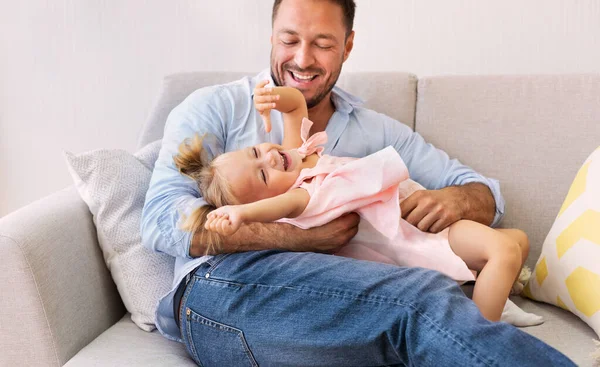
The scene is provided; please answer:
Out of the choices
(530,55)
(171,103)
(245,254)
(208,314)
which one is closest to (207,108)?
(171,103)

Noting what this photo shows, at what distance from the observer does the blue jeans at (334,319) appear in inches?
48.2

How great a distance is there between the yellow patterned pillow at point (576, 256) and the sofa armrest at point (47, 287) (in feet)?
3.72

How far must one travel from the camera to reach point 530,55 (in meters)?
2.45

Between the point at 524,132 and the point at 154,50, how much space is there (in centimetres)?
148

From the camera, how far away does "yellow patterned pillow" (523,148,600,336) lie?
166cm

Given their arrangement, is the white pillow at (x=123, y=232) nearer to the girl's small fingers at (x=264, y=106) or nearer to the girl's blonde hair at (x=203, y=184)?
the girl's blonde hair at (x=203, y=184)

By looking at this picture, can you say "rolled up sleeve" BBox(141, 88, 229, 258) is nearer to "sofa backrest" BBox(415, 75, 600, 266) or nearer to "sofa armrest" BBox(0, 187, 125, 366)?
"sofa armrest" BBox(0, 187, 125, 366)

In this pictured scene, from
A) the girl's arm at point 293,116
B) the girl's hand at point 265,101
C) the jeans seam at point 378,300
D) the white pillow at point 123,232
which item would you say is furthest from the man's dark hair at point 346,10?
the jeans seam at point 378,300

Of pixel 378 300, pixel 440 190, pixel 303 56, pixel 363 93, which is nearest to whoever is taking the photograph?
pixel 378 300

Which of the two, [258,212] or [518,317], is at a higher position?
[258,212]

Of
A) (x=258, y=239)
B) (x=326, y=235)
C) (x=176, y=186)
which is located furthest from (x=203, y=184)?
(x=326, y=235)

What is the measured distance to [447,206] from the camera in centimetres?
173

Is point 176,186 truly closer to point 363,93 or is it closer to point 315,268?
point 315,268

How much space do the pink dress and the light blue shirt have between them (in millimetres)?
266
